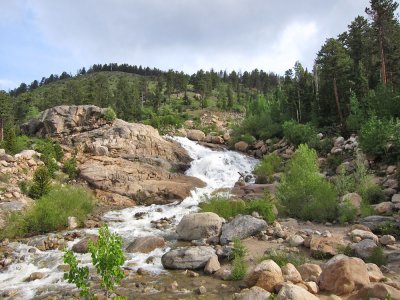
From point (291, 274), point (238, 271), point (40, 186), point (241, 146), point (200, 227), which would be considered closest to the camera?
point (291, 274)

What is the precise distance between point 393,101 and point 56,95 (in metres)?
62.4

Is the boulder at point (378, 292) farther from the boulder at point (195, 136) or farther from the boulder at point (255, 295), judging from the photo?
the boulder at point (195, 136)

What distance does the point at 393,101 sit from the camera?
3384 centimetres

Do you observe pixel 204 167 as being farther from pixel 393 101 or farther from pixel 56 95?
pixel 56 95

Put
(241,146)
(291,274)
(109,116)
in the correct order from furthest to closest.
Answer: (241,146) < (109,116) < (291,274)

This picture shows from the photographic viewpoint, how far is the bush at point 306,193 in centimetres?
2180

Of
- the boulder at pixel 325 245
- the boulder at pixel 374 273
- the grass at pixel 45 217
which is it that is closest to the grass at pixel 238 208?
the boulder at pixel 325 245

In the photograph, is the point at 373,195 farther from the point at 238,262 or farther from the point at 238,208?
the point at 238,262

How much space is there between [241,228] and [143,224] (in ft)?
25.8

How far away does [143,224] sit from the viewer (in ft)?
79.9

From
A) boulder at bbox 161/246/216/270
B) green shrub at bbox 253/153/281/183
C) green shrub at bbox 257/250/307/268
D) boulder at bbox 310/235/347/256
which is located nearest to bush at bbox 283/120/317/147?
green shrub at bbox 253/153/281/183

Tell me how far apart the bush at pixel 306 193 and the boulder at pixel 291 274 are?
951cm

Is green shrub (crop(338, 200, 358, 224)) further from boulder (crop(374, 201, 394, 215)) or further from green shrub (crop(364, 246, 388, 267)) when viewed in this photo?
green shrub (crop(364, 246, 388, 267))

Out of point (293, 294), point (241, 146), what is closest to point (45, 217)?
point (293, 294)
